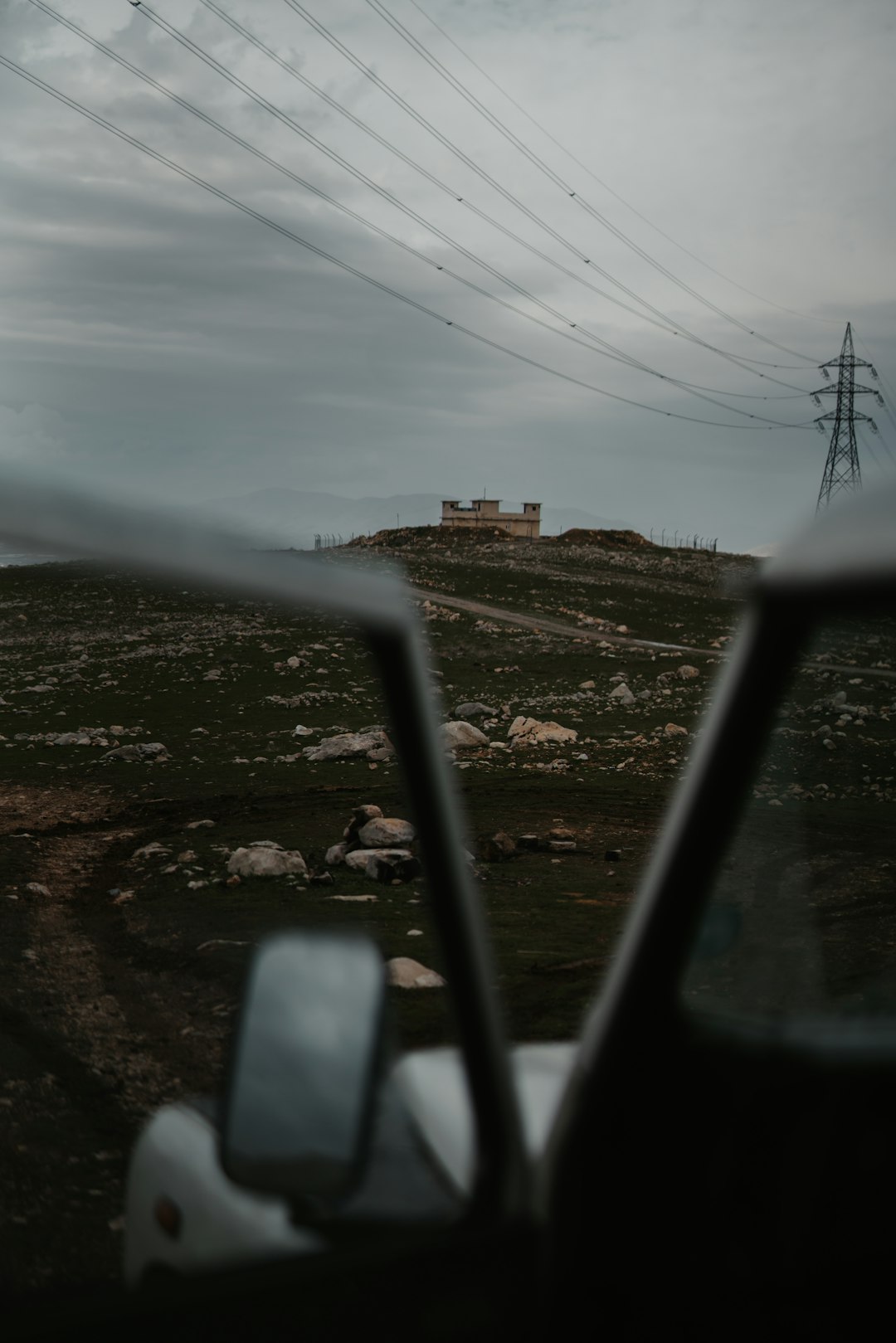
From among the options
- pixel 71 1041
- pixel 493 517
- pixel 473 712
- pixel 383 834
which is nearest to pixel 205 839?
pixel 383 834

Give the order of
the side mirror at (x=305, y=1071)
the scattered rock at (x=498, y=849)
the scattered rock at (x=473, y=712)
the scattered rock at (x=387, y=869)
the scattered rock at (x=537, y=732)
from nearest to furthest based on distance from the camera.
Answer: the side mirror at (x=305, y=1071) → the scattered rock at (x=387, y=869) → the scattered rock at (x=498, y=849) → the scattered rock at (x=537, y=732) → the scattered rock at (x=473, y=712)

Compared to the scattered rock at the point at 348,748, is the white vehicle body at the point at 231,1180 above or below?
above

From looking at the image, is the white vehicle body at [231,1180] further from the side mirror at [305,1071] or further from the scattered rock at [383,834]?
the scattered rock at [383,834]

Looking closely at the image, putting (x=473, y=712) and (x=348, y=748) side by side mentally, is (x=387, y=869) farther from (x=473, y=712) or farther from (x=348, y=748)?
(x=473, y=712)

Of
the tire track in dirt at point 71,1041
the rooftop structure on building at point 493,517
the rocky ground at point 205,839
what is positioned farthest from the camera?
the rooftop structure on building at point 493,517

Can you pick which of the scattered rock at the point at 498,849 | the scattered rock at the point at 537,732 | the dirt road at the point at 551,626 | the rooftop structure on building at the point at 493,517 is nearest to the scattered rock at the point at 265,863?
the scattered rock at the point at 498,849

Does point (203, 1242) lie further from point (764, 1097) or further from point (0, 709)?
point (0, 709)
